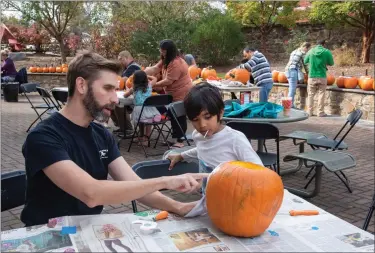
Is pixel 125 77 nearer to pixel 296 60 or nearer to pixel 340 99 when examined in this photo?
pixel 296 60

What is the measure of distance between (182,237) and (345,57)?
15.8 meters

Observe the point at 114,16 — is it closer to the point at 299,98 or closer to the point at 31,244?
the point at 299,98

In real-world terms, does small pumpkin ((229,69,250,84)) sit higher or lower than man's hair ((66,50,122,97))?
lower

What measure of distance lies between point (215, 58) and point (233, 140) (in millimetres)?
16035

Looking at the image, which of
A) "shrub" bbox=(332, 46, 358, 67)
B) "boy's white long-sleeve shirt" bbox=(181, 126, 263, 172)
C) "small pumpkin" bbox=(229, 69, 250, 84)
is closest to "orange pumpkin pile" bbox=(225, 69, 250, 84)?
"small pumpkin" bbox=(229, 69, 250, 84)

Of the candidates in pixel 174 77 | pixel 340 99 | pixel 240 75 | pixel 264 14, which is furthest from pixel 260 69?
pixel 264 14

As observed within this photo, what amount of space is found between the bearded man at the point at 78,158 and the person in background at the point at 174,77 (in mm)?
4355

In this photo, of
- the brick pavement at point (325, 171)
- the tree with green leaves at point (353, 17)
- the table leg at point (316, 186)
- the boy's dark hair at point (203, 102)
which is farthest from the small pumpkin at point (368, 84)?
the tree with green leaves at point (353, 17)

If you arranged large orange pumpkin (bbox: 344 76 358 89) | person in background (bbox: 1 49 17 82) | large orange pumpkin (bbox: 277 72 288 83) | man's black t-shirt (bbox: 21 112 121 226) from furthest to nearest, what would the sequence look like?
person in background (bbox: 1 49 17 82) → large orange pumpkin (bbox: 277 72 288 83) → large orange pumpkin (bbox: 344 76 358 89) → man's black t-shirt (bbox: 21 112 121 226)

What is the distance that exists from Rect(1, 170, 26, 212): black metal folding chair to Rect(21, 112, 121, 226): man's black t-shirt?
0.79ft

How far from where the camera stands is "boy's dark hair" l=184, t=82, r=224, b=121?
2203mm

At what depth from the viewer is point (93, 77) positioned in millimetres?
1821

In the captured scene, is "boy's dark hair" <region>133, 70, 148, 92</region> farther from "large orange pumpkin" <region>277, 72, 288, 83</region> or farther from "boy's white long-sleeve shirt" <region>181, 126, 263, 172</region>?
"large orange pumpkin" <region>277, 72, 288, 83</region>

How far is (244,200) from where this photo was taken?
1527 mm
